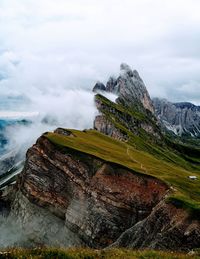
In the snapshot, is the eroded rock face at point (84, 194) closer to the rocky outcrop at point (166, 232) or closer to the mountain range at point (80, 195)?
the mountain range at point (80, 195)

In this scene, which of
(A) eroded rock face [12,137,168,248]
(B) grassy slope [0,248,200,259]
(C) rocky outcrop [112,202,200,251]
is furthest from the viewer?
(A) eroded rock face [12,137,168,248]

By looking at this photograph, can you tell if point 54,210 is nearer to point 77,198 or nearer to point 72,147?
point 77,198

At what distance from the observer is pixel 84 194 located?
10138 centimetres

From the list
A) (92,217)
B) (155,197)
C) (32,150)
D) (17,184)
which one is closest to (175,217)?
(155,197)

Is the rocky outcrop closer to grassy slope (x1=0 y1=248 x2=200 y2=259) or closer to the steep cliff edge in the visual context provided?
the steep cliff edge

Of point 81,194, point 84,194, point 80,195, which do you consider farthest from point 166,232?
point 80,195

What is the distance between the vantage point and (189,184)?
97.1 metres

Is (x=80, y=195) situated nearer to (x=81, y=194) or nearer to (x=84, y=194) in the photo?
(x=81, y=194)

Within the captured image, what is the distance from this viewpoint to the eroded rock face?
90375 mm

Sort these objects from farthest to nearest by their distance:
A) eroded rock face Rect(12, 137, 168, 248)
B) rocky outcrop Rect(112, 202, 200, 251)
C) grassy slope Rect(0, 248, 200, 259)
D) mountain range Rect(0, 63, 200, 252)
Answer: eroded rock face Rect(12, 137, 168, 248) → mountain range Rect(0, 63, 200, 252) → rocky outcrop Rect(112, 202, 200, 251) → grassy slope Rect(0, 248, 200, 259)

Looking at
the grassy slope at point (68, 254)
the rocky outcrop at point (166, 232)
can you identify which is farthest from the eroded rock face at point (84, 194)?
the grassy slope at point (68, 254)

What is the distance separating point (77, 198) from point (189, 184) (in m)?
27.0

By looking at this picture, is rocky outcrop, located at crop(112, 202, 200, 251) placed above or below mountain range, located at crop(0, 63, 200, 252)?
above

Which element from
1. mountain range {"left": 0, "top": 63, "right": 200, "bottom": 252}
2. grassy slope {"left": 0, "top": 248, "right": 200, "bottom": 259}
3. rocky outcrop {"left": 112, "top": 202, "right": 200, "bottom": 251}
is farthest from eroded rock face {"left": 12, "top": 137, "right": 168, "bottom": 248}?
grassy slope {"left": 0, "top": 248, "right": 200, "bottom": 259}
